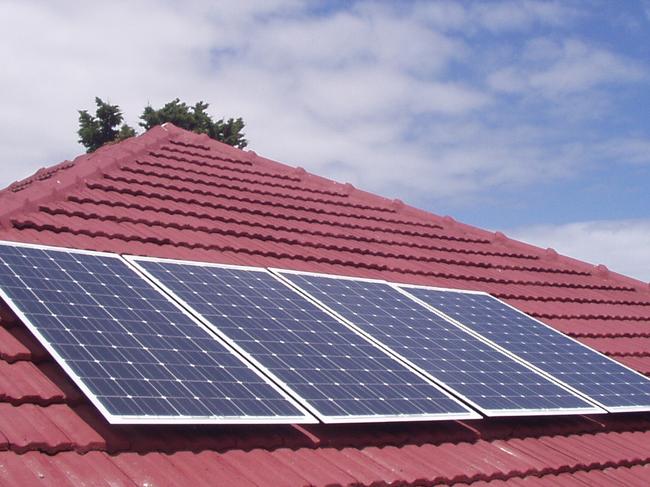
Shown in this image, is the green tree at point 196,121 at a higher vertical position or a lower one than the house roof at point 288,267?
higher

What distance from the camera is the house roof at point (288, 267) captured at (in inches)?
198

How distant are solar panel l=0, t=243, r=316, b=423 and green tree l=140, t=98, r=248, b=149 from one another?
23.7m

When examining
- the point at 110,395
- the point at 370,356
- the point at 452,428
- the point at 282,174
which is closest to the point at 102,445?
the point at 110,395

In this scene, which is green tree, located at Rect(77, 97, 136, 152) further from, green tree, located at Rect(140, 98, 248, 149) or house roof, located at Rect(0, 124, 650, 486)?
house roof, located at Rect(0, 124, 650, 486)

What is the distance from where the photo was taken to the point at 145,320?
19.1 feet

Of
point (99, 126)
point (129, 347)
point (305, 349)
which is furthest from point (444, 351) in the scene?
point (99, 126)

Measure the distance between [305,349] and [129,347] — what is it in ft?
4.48

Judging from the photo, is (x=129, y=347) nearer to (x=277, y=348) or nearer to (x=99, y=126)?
(x=277, y=348)

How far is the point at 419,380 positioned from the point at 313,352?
0.81 m

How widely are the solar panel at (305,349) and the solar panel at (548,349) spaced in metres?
1.65

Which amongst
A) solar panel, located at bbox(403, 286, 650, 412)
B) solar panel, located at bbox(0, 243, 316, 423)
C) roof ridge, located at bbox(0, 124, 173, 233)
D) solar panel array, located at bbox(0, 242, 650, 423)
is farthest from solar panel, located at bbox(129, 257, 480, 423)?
solar panel, located at bbox(403, 286, 650, 412)

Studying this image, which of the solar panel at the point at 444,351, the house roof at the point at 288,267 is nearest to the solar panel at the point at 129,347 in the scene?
the house roof at the point at 288,267

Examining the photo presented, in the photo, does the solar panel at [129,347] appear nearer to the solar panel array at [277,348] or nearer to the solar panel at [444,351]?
the solar panel array at [277,348]

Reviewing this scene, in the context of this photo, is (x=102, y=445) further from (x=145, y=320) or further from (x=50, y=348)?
(x=145, y=320)
